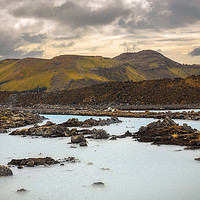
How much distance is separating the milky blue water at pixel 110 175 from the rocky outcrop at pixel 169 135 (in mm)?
1481

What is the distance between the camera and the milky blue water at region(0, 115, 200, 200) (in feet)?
34.5

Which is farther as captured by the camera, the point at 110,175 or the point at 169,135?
the point at 169,135

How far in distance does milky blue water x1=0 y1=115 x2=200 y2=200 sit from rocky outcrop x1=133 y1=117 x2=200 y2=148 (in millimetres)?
1481

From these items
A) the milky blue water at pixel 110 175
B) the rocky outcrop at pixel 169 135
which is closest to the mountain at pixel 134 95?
the rocky outcrop at pixel 169 135

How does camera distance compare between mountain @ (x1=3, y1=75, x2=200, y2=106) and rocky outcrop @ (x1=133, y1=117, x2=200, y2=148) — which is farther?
mountain @ (x1=3, y1=75, x2=200, y2=106)

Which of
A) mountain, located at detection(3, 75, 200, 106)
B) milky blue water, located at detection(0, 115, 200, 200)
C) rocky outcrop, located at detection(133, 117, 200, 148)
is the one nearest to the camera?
milky blue water, located at detection(0, 115, 200, 200)

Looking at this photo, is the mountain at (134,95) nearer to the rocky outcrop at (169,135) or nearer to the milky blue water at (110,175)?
the rocky outcrop at (169,135)

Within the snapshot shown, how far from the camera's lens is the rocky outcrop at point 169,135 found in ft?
65.5

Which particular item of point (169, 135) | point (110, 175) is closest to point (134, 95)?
point (169, 135)

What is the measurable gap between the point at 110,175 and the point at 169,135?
10.6 meters

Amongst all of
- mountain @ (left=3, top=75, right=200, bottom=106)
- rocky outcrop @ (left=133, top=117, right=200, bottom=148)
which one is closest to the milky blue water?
rocky outcrop @ (left=133, top=117, right=200, bottom=148)

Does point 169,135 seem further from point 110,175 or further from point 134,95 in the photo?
point 134,95

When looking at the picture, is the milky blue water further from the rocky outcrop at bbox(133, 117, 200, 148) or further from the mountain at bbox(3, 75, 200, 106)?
the mountain at bbox(3, 75, 200, 106)

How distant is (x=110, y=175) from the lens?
509 inches
